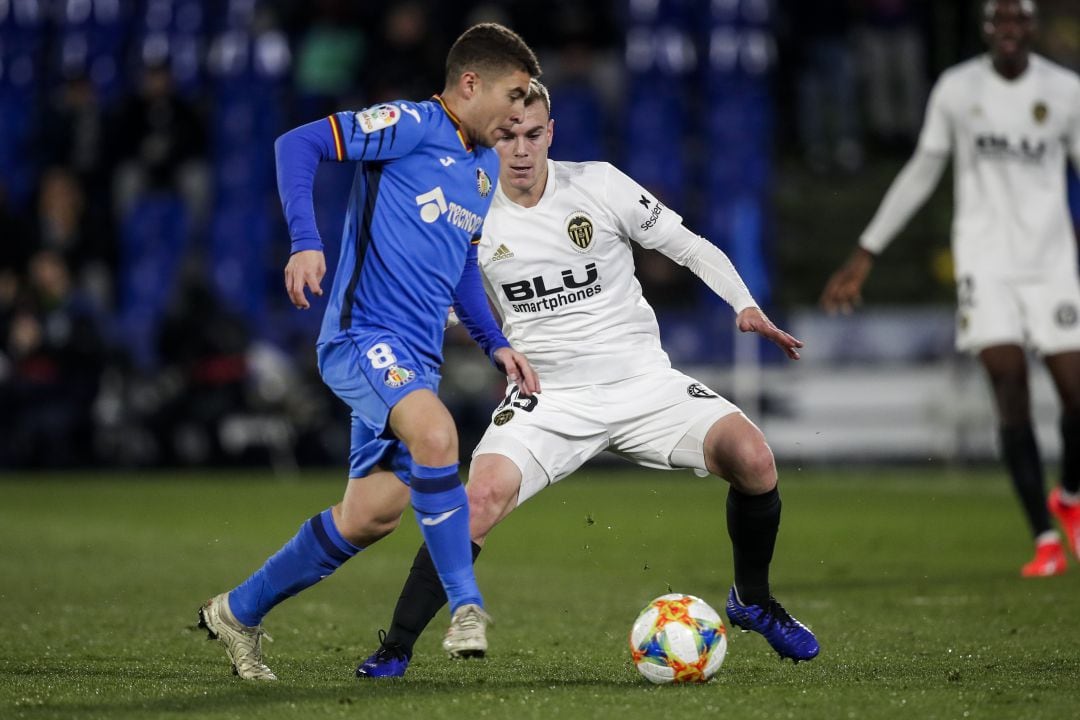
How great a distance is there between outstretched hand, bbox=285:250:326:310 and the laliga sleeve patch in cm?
53

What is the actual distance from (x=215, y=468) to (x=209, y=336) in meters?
1.48

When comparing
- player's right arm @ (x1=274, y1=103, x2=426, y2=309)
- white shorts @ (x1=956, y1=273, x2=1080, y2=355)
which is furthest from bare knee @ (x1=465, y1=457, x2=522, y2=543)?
white shorts @ (x1=956, y1=273, x2=1080, y2=355)

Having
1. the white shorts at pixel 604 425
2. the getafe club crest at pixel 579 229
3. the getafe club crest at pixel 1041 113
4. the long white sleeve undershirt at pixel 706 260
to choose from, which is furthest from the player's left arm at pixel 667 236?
the getafe club crest at pixel 1041 113

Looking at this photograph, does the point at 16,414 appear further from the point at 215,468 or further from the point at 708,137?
the point at 708,137

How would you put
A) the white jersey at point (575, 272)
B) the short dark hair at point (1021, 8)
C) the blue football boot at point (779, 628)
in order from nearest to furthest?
the blue football boot at point (779, 628), the white jersey at point (575, 272), the short dark hair at point (1021, 8)

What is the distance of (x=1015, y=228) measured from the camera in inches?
339

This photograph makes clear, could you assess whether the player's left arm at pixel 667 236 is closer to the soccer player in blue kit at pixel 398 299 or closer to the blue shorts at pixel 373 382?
Result: the soccer player in blue kit at pixel 398 299

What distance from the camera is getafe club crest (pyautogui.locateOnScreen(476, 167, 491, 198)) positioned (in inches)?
213

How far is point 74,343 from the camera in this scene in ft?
53.1

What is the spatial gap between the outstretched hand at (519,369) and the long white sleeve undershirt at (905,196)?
3339mm

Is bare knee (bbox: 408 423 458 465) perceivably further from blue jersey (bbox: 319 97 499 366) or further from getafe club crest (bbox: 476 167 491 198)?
getafe club crest (bbox: 476 167 491 198)

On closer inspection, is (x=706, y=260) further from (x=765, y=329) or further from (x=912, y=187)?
(x=912, y=187)

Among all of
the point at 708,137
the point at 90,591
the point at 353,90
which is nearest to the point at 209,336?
the point at 353,90

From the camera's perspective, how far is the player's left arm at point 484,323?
5.57 meters
